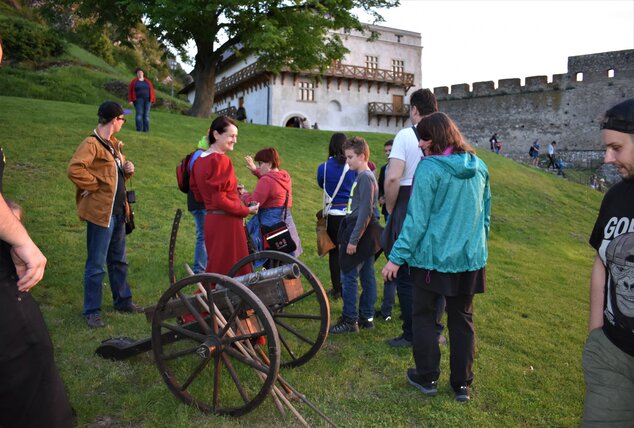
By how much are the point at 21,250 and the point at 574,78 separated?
42845mm

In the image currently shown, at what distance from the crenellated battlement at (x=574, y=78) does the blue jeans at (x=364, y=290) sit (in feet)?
128

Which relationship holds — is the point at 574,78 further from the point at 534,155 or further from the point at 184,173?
the point at 184,173

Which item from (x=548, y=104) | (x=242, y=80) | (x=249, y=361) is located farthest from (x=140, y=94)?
(x=548, y=104)

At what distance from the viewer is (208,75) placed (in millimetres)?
21938

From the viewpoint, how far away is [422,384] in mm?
3742

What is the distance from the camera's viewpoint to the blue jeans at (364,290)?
4945 millimetres

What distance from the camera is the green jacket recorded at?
3451mm

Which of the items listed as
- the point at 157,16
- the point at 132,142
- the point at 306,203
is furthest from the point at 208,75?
the point at 306,203

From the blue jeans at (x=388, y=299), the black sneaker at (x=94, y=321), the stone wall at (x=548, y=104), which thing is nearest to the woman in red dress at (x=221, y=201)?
the black sneaker at (x=94, y=321)

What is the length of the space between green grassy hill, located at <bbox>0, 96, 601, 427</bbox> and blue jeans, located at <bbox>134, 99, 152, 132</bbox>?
0.42 m

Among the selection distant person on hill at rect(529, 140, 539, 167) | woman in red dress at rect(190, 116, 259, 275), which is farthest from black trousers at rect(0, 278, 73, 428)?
distant person on hill at rect(529, 140, 539, 167)

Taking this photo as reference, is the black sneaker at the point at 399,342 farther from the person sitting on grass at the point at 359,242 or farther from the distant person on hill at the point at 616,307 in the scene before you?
the distant person on hill at the point at 616,307

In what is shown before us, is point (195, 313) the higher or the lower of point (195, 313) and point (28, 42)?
the lower

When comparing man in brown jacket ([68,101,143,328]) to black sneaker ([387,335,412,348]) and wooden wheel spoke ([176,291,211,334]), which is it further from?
black sneaker ([387,335,412,348])
